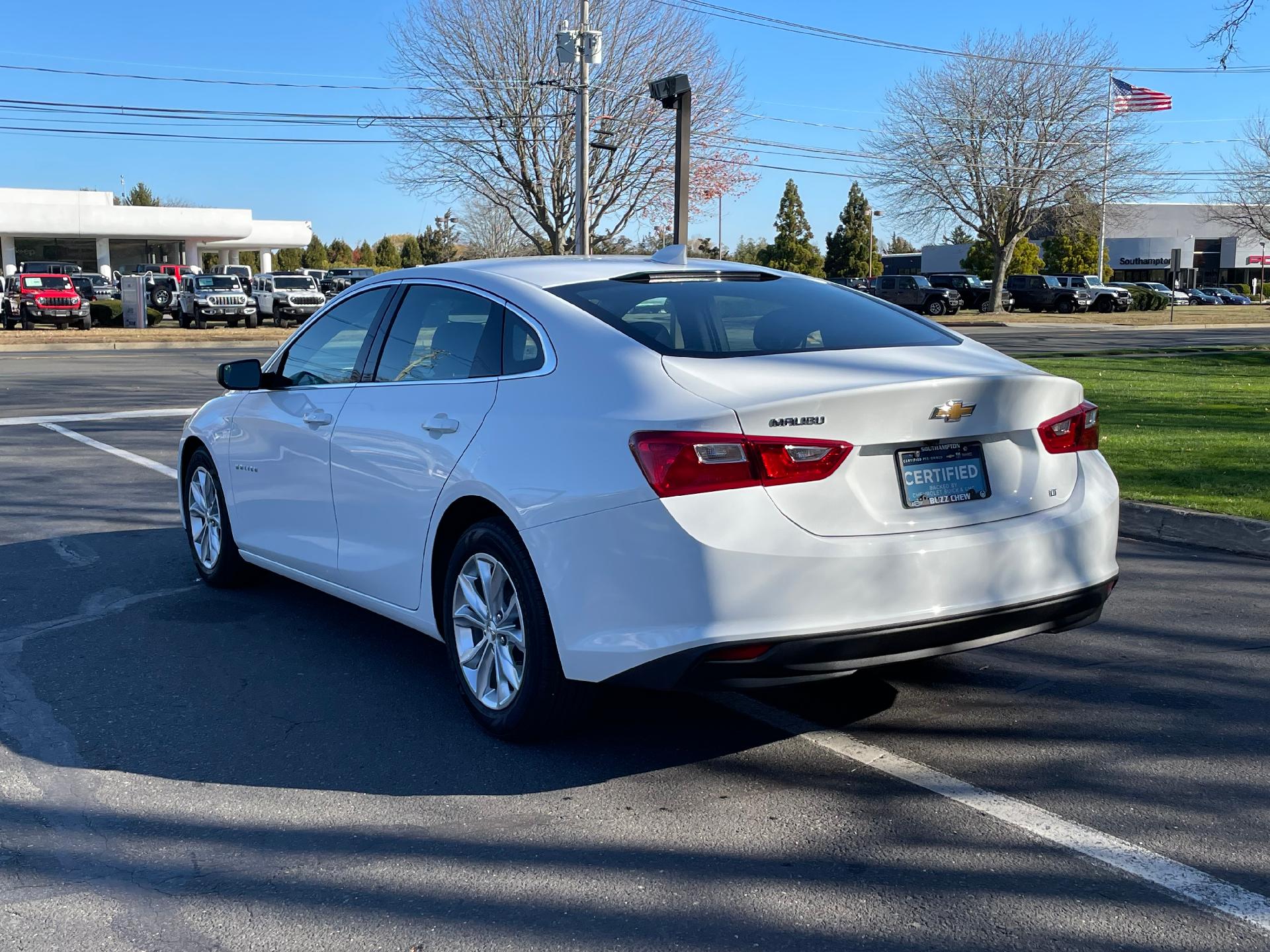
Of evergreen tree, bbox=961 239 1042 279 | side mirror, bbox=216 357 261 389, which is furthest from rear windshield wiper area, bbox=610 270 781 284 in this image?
evergreen tree, bbox=961 239 1042 279

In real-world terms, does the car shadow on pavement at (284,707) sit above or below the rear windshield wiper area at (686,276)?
below

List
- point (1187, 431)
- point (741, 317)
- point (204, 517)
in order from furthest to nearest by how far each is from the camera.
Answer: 1. point (1187, 431)
2. point (204, 517)
3. point (741, 317)

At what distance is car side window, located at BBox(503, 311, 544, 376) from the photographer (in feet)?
14.4

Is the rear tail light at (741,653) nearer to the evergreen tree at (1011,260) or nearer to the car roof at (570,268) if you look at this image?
the car roof at (570,268)

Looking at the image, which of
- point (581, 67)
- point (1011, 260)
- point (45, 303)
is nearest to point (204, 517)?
point (581, 67)

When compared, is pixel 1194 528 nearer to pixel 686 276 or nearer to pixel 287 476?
pixel 686 276

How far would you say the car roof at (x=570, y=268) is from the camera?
189 inches

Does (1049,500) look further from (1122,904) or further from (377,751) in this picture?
(377,751)

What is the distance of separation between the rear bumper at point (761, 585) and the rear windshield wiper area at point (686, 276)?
48.5 inches

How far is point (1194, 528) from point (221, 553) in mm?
5450

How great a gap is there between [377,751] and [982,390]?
7.64ft

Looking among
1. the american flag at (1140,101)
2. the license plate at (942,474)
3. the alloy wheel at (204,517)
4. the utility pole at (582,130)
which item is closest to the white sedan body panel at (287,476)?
the alloy wheel at (204,517)

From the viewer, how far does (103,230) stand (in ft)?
219

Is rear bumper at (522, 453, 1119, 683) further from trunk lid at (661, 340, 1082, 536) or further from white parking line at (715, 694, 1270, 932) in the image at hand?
white parking line at (715, 694, 1270, 932)
